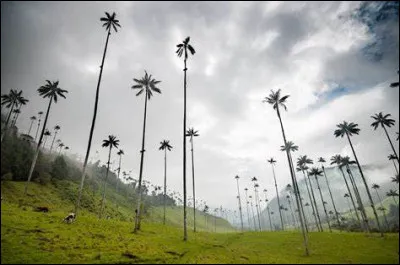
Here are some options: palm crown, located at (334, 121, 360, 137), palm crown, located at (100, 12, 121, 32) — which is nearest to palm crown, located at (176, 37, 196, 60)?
palm crown, located at (100, 12, 121, 32)

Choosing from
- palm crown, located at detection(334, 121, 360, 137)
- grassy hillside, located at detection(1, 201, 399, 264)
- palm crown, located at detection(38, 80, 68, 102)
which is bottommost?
grassy hillside, located at detection(1, 201, 399, 264)

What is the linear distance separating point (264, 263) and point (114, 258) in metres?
15.7

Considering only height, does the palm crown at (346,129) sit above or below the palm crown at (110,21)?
below

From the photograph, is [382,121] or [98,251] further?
[382,121]

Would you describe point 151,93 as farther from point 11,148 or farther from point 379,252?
point 11,148

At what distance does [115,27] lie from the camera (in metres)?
46.5

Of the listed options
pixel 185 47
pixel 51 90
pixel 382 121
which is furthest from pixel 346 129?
pixel 51 90

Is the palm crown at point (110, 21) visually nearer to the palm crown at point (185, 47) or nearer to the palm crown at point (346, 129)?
the palm crown at point (185, 47)

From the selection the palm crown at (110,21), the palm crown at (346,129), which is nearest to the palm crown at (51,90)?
the palm crown at (110,21)

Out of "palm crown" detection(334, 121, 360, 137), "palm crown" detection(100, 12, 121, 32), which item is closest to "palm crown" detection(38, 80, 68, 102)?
"palm crown" detection(100, 12, 121, 32)

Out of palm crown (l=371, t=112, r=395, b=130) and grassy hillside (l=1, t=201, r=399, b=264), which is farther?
palm crown (l=371, t=112, r=395, b=130)

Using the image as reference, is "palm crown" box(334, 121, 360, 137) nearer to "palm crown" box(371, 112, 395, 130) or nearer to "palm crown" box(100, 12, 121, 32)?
"palm crown" box(371, 112, 395, 130)

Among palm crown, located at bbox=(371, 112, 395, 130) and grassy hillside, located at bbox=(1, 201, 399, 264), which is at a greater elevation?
palm crown, located at bbox=(371, 112, 395, 130)

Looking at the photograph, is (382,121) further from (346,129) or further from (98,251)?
(98,251)
